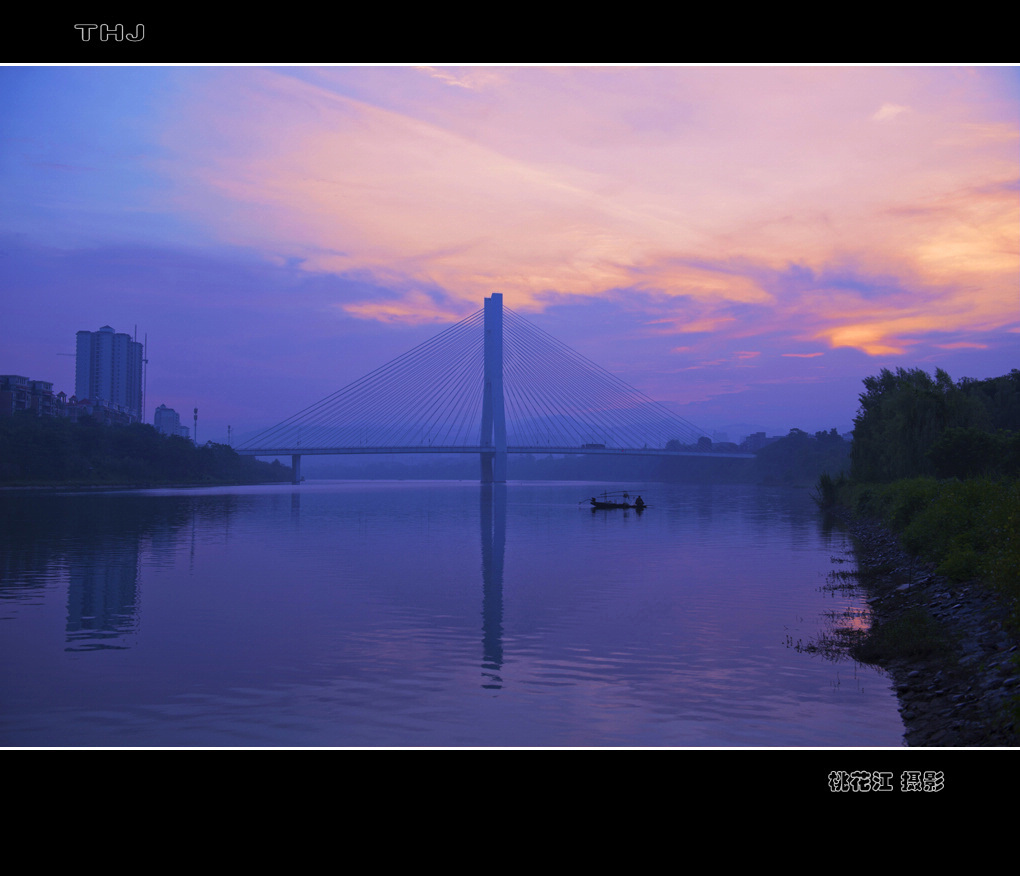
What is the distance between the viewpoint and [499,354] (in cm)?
9281

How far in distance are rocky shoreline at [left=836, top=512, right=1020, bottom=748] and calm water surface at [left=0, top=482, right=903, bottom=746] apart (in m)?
0.38

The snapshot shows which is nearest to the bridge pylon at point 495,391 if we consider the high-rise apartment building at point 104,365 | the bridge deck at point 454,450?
the bridge deck at point 454,450

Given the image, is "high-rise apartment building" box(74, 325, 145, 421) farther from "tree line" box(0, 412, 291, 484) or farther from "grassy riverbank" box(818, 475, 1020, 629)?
"grassy riverbank" box(818, 475, 1020, 629)

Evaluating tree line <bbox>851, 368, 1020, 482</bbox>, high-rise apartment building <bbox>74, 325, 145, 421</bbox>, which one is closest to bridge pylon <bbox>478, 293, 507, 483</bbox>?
tree line <bbox>851, 368, 1020, 482</bbox>

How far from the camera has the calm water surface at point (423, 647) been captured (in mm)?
9227

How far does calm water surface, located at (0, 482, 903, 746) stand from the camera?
30.3ft

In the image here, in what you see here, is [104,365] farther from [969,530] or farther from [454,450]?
[969,530]

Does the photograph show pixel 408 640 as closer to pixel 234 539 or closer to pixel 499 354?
pixel 234 539

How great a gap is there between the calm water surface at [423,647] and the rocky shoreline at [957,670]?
0.38 m

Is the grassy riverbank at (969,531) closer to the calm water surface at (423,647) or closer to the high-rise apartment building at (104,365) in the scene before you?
the calm water surface at (423,647)

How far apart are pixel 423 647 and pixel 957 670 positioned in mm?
7667

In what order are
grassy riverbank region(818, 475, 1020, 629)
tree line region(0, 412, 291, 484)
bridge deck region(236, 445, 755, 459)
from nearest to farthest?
1. grassy riverbank region(818, 475, 1020, 629)
2. tree line region(0, 412, 291, 484)
3. bridge deck region(236, 445, 755, 459)
